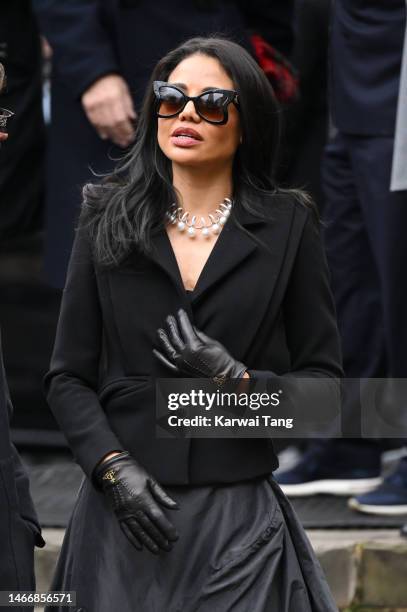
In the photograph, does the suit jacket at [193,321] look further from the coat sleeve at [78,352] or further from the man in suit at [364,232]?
the man in suit at [364,232]

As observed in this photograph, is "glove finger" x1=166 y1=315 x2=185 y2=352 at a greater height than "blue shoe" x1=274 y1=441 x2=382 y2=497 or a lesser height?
greater

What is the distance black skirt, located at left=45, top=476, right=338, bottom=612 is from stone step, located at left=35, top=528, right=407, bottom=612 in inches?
49.2

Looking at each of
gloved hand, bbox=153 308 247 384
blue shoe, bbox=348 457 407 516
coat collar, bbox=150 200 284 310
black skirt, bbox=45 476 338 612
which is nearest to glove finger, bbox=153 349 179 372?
gloved hand, bbox=153 308 247 384

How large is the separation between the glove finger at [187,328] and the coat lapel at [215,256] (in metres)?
0.06

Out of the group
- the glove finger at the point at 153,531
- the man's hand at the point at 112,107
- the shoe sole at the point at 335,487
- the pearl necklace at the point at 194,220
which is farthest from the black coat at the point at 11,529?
Result: the shoe sole at the point at 335,487

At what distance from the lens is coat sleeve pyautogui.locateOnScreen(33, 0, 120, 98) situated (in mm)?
4449

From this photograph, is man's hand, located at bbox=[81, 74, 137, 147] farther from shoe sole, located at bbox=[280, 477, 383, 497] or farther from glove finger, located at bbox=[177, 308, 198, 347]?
glove finger, located at bbox=[177, 308, 198, 347]

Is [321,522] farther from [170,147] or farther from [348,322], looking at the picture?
[170,147]

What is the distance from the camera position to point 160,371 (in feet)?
9.70

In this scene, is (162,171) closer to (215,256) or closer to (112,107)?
(215,256)

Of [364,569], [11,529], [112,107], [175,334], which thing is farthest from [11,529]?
[112,107]

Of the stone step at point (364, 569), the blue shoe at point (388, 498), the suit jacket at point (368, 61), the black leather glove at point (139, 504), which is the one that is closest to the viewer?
the black leather glove at point (139, 504)

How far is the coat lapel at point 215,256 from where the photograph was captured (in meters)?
2.95

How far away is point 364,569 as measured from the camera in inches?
168
